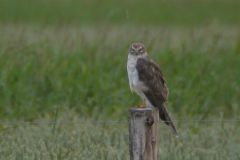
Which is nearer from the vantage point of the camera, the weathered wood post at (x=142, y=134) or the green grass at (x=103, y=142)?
the weathered wood post at (x=142, y=134)

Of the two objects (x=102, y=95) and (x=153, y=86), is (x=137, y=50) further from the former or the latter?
(x=102, y=95)

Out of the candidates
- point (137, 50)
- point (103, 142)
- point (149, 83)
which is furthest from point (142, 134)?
point (103, 142)

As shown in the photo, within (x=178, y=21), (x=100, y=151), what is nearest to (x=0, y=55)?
(x=100, y=151)

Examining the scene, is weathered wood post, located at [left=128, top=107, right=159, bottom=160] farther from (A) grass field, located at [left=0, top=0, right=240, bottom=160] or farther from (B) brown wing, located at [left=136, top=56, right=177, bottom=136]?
(A) grass field, located at [left=0, top=0, right=240, bottom=160]

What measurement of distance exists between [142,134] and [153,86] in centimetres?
103

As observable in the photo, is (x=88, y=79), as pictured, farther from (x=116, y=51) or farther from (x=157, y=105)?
(x=157, y=105)

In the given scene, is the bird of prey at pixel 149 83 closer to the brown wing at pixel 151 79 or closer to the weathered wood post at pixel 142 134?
the brown wing at pixel 151 79

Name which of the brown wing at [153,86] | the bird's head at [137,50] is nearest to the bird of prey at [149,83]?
the brown wing at [153,86]

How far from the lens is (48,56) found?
6.68 m

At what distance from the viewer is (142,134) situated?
3260 millimetres

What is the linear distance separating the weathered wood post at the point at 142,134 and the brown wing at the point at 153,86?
0.90 m

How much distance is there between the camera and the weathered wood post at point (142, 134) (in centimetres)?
326

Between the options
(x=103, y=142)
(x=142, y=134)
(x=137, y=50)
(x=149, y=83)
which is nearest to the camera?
(x=142, y=134)

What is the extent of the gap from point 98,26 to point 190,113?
8.77ft
